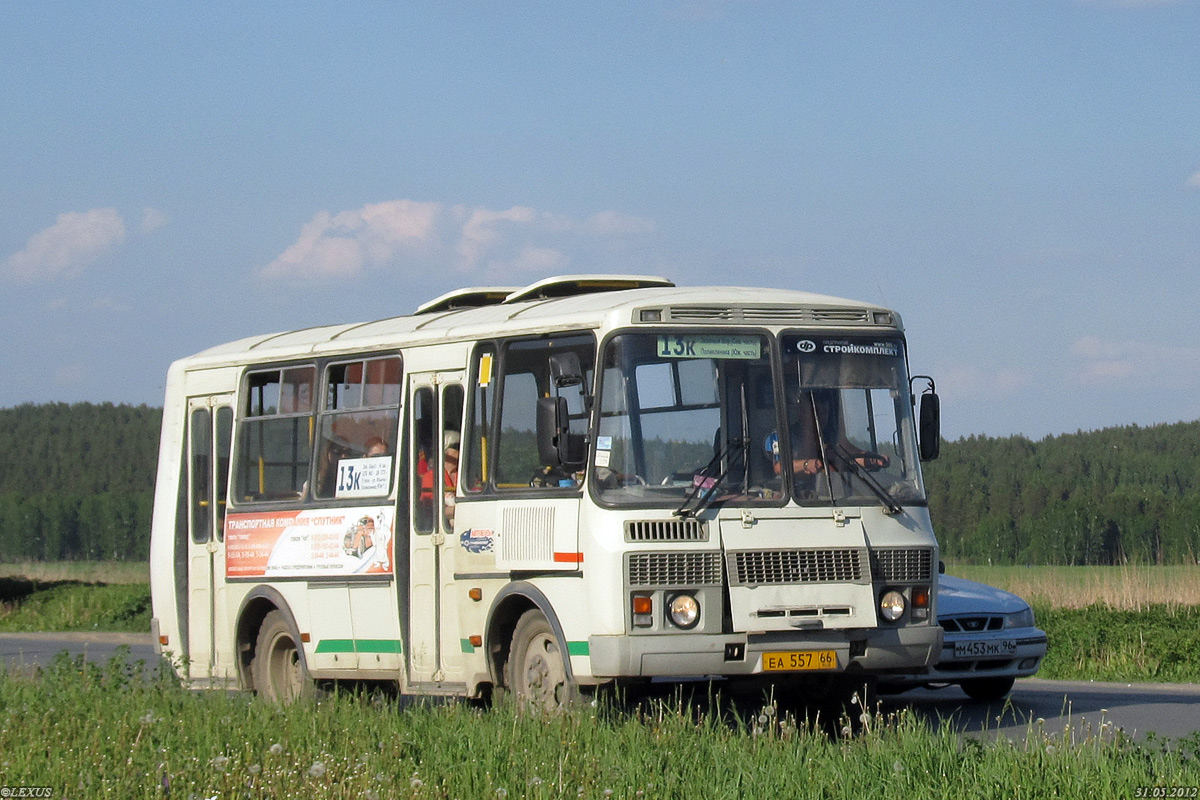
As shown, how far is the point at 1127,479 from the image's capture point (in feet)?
335

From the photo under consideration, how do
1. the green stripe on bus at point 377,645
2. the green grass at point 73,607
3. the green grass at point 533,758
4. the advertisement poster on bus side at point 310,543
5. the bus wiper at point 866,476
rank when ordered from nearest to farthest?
the green grass at point 533,758
the bus wiper at point 866,476
the green stripe on bus at point 377,645
the advertisement poster on bus side at point 310,543
the green grass at point 73,607

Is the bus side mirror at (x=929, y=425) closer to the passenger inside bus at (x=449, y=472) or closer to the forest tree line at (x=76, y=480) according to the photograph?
the passenger inside bus at (x=449, y=472)

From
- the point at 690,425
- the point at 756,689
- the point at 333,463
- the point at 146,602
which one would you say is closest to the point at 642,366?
the point at 690,425

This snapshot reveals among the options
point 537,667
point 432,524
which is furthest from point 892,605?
point 432,524

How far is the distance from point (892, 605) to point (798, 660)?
33.3 inches

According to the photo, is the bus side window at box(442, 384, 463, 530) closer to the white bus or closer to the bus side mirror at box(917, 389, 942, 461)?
the white bus

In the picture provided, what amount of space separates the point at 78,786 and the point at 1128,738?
5254 millimetres

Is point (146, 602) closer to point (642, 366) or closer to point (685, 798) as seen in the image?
point (642, 366)

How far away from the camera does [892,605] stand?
35.9 feet

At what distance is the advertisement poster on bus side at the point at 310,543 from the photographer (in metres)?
12.9

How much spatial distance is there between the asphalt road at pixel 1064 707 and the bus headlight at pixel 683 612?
1550 millimetres

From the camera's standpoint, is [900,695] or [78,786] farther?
[900,695]

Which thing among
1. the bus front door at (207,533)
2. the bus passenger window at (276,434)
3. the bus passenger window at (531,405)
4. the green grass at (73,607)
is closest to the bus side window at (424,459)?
the bus passenger window at (531,405)

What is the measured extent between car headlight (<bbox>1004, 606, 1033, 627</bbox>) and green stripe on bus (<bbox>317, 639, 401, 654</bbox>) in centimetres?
512
